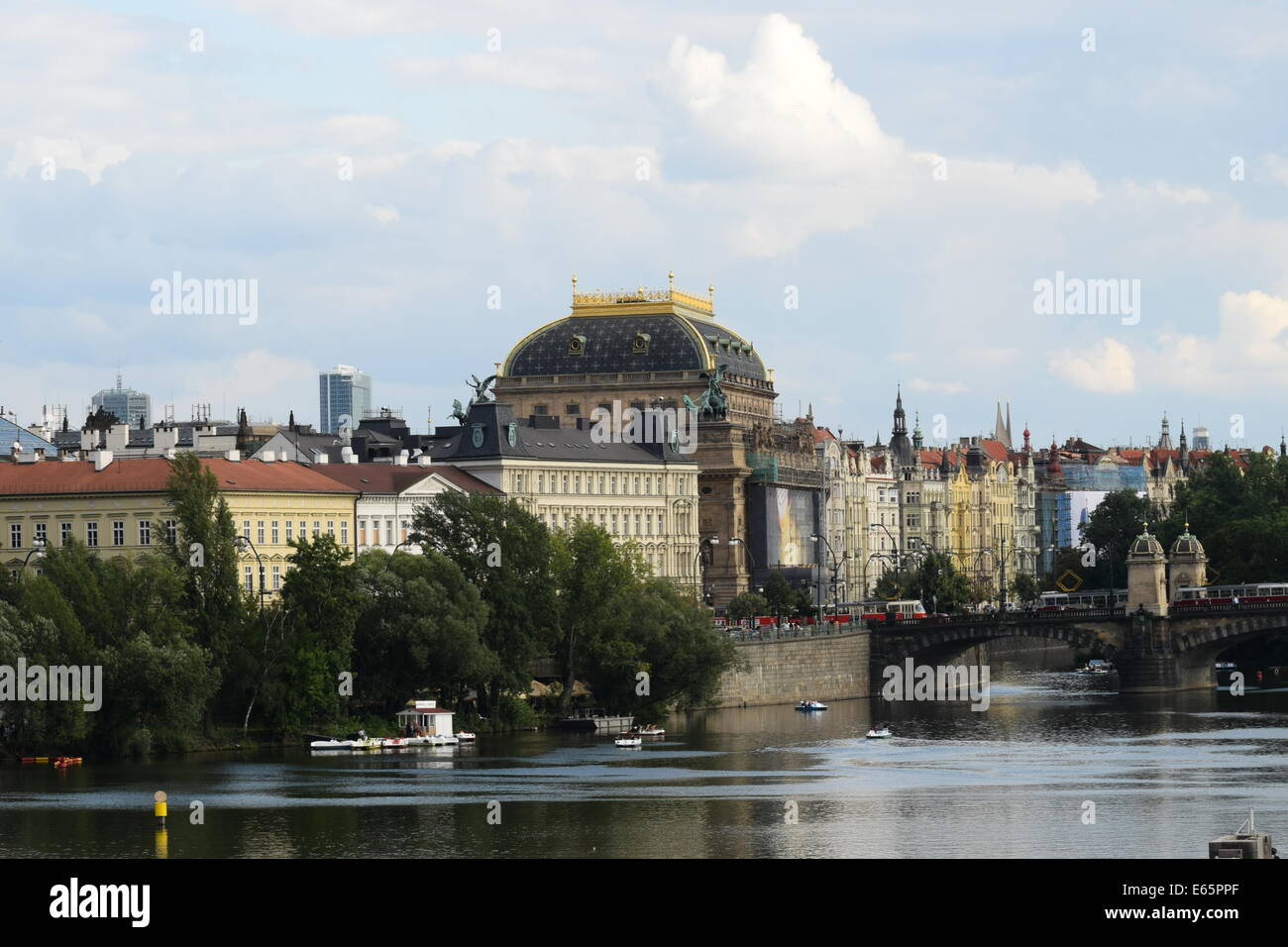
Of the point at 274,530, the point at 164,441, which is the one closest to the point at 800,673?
the point at 274,530

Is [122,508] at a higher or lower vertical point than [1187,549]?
higher

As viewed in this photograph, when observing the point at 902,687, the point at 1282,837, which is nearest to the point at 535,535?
the point at 902,687

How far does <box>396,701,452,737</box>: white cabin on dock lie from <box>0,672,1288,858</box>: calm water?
221cm

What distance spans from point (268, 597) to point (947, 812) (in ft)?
172

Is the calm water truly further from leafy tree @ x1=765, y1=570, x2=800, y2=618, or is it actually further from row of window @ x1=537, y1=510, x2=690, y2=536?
leafy tree @ x1=765, y1=570, x2=800, y2=618

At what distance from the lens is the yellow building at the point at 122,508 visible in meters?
124

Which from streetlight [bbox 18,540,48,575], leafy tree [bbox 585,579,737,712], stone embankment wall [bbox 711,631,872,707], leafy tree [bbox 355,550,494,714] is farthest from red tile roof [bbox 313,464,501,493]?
leafy tree [bbox 355,550,494,714]

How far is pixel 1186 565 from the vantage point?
156 metres

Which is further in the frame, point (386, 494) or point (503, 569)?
point (386, 494)

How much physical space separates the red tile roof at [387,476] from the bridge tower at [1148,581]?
115ft

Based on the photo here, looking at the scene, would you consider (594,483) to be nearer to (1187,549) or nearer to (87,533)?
(1187,549)

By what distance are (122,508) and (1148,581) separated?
178ft

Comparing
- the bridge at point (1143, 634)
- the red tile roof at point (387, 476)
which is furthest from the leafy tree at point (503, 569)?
the bridge at point (1143, 634)
